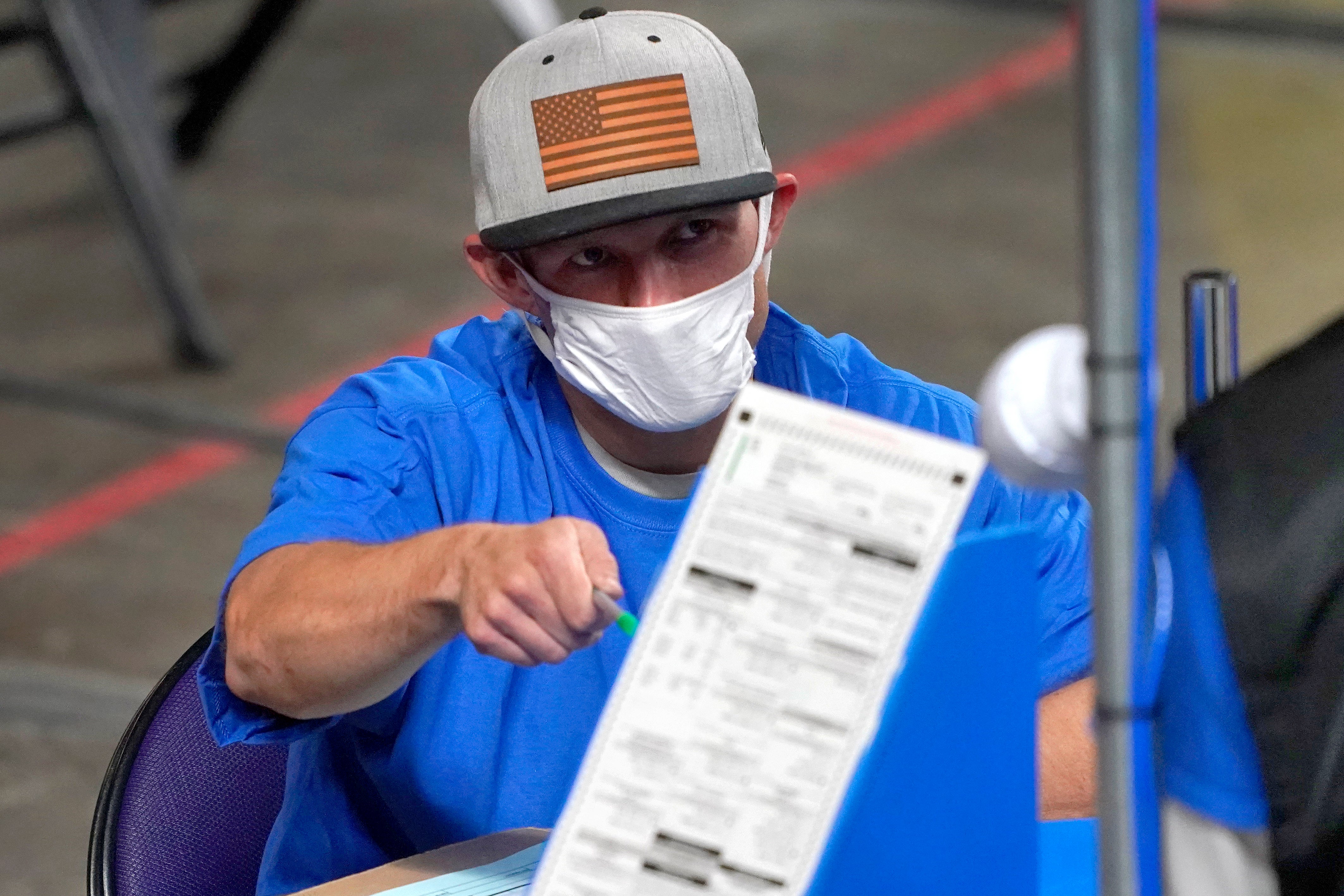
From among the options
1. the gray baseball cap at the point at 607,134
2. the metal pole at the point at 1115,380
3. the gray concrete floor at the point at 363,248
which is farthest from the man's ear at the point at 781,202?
the gray concrete floor at the point at 363,248

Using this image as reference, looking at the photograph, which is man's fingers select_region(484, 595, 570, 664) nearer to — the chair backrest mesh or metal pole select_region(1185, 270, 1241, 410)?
metal pole select_region(1185, 270, 1241, 410)

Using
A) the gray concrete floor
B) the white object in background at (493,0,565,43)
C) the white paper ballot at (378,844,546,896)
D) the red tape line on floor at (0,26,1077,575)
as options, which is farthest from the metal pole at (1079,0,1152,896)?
the white object in background at (493,0,565,43)

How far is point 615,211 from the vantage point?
1.35m

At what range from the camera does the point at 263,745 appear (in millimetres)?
1535

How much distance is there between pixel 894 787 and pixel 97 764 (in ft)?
7.97

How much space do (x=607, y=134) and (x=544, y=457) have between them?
32 cm

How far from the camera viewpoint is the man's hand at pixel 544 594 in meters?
0.93

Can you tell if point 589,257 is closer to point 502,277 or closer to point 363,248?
point 502,277

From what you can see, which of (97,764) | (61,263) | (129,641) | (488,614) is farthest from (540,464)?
(61,263)

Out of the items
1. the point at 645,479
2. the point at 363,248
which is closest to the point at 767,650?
the point at 645,479

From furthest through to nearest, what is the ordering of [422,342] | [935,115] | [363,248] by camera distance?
[935,115] < [363,248] < [422,342]

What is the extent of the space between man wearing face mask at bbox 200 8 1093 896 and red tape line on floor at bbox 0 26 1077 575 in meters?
1.31

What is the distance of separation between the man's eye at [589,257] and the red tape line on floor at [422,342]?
53.6 inches

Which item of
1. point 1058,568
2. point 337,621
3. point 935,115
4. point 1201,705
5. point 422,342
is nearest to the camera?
point 1201,705
